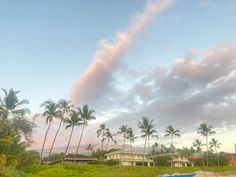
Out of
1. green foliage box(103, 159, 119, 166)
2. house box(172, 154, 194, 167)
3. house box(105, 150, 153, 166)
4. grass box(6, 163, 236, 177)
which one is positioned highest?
house box(172, 154, 194, 167)

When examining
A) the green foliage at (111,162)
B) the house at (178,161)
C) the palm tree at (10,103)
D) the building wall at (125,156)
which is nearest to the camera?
the palm tree at (10,103)

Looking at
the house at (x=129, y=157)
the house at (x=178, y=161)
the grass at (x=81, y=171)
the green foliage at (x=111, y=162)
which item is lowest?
the grass at (x=81, y=171)

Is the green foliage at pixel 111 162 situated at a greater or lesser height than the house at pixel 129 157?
lesser

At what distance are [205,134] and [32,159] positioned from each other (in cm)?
7288

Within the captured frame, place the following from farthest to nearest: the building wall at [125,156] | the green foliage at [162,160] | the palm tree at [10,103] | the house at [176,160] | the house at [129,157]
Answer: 1. the house at [176,160]
2. the green foliage at [162,160]
3. the building wall at [125,156]
4. the house at [129,157]
5. the palm tree at [10,103]

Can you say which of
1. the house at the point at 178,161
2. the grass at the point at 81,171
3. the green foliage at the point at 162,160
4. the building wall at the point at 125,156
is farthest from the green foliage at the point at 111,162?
the house at the point at 178,161

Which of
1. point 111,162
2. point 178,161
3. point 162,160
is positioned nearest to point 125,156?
point 162,160

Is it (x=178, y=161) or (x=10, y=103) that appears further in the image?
(x=178, y=161)

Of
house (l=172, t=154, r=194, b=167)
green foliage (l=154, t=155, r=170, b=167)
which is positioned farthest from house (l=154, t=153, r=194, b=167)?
green foliage (l=154, t=155, r=170, b=167)

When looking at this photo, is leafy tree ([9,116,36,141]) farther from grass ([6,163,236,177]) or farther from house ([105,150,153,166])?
house ([105,150,153,166])

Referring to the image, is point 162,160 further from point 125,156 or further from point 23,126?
point 23,126

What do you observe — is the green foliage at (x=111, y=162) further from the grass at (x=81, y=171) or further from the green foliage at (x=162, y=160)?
the green foliage at (x=162, y=160)

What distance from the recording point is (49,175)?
55.6m

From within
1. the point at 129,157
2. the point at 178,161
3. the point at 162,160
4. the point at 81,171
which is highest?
the point at 178,161
